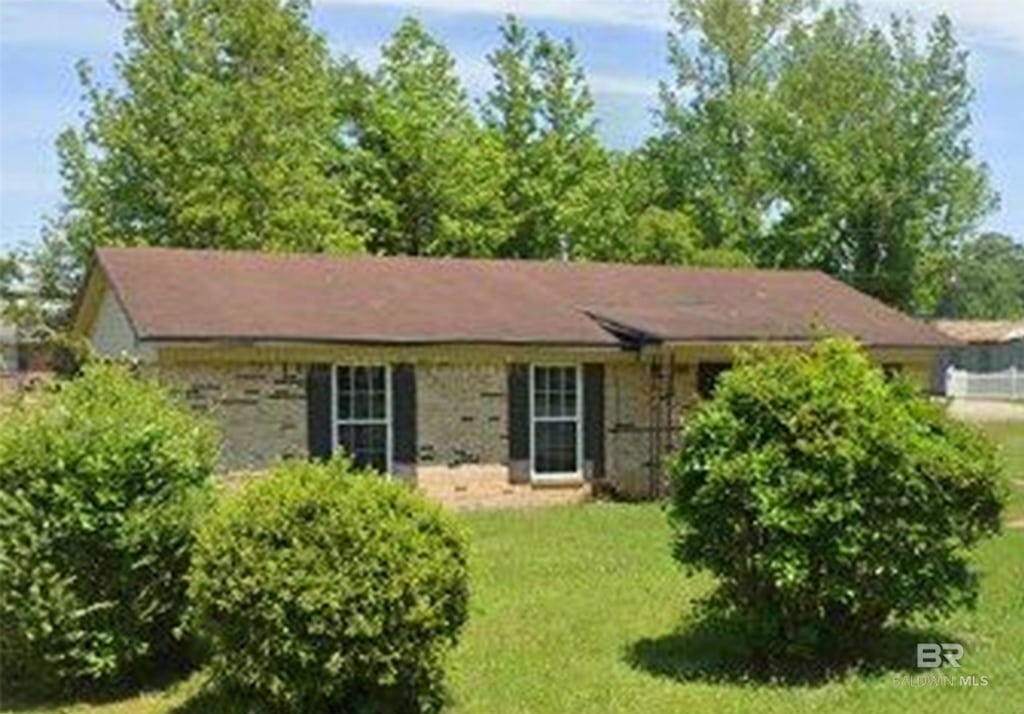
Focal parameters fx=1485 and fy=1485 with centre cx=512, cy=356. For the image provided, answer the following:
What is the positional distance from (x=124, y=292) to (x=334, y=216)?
16.1 m

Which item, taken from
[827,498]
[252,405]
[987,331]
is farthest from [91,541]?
[987,331]

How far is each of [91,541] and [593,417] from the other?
12853mm

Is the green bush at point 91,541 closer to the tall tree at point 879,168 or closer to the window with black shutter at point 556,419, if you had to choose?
the window with black shutter at point 556,419

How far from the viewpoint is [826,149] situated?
4684 cm

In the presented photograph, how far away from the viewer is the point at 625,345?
2217 centimetres

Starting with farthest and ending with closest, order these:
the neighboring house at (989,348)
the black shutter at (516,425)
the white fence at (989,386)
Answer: the neighboring house at (989,348), the white fence at (989,386), the black shutter at (516,425)

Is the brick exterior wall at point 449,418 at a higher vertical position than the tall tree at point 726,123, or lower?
lower

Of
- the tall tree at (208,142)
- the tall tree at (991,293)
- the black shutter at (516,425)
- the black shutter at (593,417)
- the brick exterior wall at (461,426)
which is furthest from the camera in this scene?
the tall tree at (991,293)

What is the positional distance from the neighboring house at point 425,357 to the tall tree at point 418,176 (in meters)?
14.1

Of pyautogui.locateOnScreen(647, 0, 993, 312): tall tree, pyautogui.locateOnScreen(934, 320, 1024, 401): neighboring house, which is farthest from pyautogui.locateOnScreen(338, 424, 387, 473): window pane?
pyautogui.locateOnScreen(934, 320, 1024, 401): neighboring house

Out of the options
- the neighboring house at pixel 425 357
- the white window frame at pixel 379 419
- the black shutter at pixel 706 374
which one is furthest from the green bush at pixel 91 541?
the black shutter at pixel 706 374

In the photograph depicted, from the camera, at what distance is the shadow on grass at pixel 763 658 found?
10.4m

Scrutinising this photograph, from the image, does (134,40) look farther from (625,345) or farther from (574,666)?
(574,666)

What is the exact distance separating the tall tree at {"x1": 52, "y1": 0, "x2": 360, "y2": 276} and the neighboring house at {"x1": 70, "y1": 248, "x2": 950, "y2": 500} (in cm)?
1032
